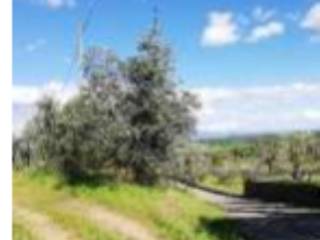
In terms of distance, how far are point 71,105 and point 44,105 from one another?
30.6 ft

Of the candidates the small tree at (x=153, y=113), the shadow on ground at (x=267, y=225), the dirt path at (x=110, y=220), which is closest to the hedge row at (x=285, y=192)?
the shadow on ground at (x=267, y=225)

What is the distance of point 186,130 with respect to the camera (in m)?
33.1

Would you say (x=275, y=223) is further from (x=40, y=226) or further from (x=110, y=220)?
(x=40, y=226)

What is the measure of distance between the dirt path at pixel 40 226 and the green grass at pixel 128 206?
0.49 m

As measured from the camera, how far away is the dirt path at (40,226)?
15.6 meters

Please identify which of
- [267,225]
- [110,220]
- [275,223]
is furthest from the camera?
[275,223]

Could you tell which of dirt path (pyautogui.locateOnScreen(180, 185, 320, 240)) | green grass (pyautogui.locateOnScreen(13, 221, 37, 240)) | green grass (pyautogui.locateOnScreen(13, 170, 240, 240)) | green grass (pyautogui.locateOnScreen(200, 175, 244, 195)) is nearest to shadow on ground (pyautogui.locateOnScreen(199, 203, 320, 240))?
dirt path (pyautogui.locateOnScreen(180, 185, 320, 240))

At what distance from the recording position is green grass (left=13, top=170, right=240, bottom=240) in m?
20.1

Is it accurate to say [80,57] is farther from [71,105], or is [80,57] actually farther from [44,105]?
[44,105]

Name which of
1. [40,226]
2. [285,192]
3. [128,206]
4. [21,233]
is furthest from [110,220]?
[285,192]

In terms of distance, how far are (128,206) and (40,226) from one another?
7.72 meters

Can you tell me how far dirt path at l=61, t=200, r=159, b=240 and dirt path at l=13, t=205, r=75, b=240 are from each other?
204 cm

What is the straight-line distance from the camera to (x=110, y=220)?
68.6ft
